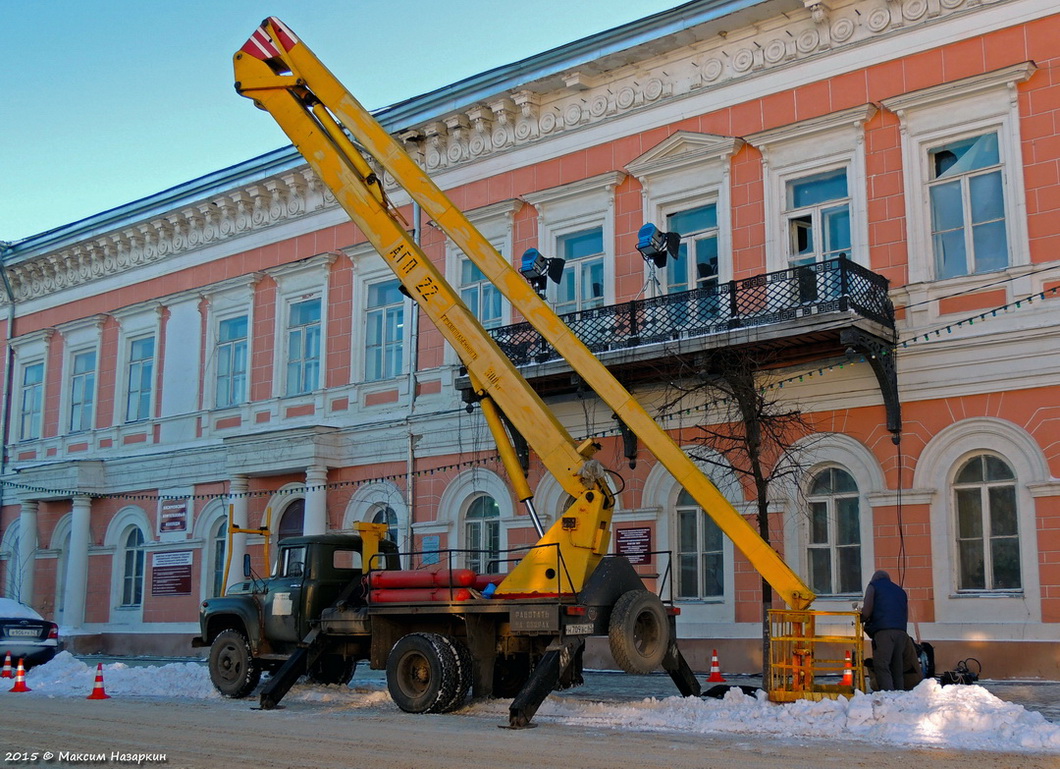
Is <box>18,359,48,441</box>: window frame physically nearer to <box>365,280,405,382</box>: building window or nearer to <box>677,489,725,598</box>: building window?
<box>365,280,405,382</box>: building window

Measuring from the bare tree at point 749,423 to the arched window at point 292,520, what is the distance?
9815 mm

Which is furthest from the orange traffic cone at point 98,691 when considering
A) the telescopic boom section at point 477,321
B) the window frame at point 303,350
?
the window frame at point 303,350

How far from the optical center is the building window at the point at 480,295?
2286cm

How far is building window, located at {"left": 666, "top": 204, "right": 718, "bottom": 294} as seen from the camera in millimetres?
20047

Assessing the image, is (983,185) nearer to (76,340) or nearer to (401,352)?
(401,352)

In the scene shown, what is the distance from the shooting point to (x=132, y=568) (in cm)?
2878

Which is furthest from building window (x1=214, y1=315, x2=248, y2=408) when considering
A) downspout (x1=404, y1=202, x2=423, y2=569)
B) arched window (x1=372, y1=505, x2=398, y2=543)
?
downspout (x1=404, y1=202, x2=423, y2=569)

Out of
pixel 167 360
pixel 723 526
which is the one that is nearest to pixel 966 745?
pixel 723 526

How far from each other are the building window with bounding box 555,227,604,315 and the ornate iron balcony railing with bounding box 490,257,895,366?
4.46ft

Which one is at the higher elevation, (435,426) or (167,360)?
(167,360)

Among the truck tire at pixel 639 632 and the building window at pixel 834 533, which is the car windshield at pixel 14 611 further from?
the building window at pixel 834 533

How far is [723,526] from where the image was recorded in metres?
11.9

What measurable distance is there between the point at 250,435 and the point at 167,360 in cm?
473

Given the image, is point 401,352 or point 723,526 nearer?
point 723,526
